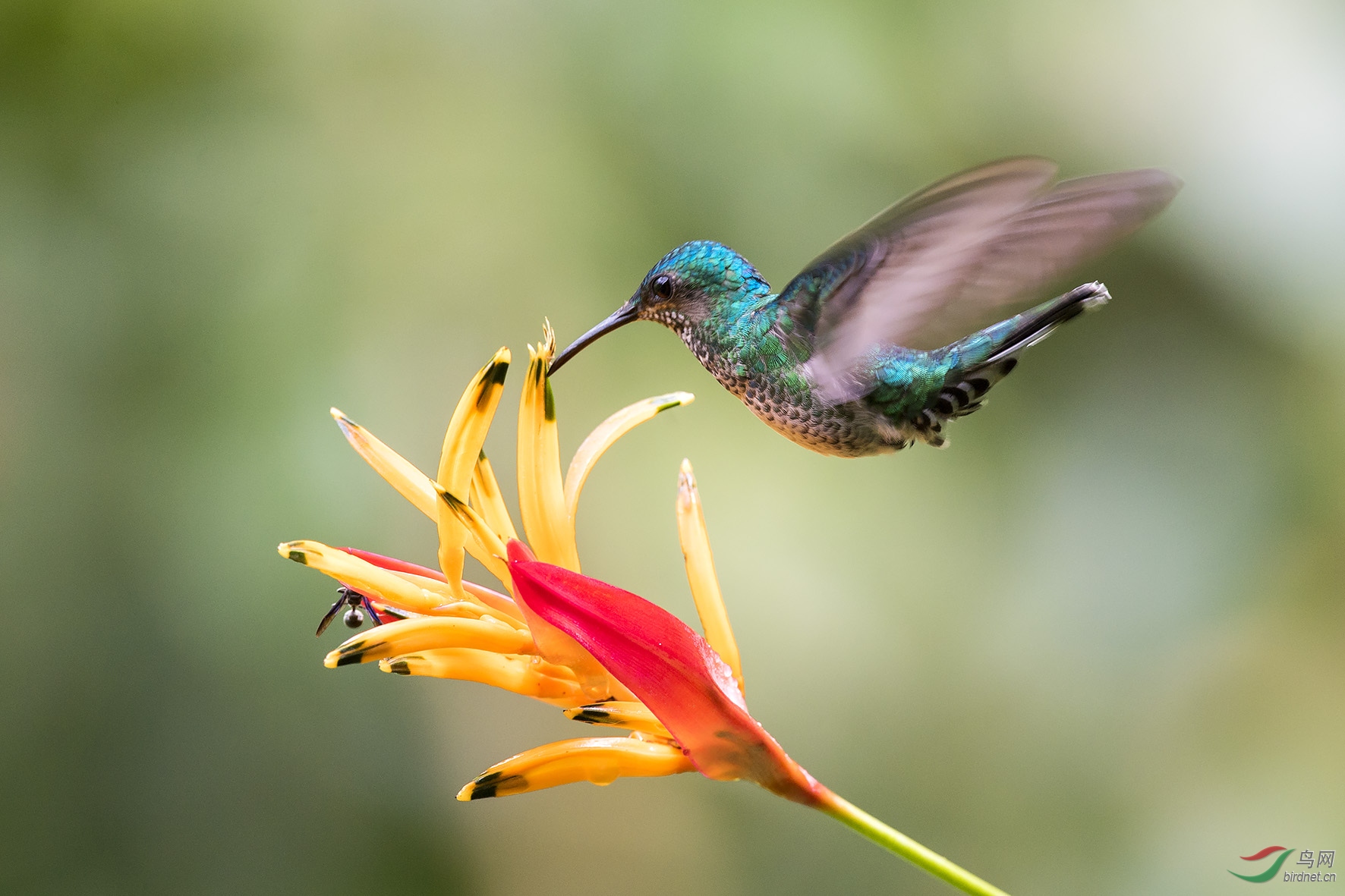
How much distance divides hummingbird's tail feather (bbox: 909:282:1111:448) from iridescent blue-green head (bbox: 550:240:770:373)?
12 cm

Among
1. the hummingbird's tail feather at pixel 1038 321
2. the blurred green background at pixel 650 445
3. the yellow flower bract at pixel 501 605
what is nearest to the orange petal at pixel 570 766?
the yellow flower bract at pixel 501 605

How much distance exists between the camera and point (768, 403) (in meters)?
0.55

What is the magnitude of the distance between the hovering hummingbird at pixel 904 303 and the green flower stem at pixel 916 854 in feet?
0.71

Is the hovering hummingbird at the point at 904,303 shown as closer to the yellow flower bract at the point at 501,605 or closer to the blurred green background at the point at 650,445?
the yellow flower bract at the point at 501,605

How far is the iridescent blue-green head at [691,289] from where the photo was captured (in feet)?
1.83

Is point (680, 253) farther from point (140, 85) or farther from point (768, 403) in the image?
point (140, 85)

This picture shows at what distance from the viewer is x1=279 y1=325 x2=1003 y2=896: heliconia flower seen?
405 mm

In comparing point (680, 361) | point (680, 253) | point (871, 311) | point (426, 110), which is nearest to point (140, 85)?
point (426, 110)

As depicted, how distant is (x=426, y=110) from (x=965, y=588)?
87cm

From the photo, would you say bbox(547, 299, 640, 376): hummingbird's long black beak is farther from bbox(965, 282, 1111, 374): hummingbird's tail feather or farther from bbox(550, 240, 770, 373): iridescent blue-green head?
bbox(965, 282, 1111, 374): hummingbird's tail feather

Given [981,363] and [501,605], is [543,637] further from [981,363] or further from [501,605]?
[981,363]
